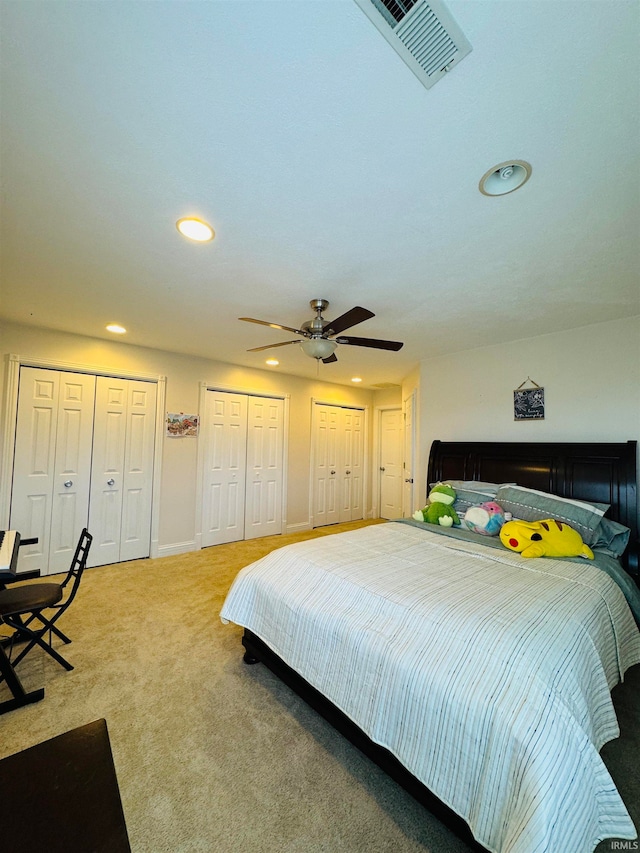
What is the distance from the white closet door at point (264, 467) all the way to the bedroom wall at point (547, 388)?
219 centimetres

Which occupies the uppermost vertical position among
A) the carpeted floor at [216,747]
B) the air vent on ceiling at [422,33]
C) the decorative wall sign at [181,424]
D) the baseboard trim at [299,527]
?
the air vent on ceiling at [422,33]

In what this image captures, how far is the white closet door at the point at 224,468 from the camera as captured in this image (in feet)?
14.8

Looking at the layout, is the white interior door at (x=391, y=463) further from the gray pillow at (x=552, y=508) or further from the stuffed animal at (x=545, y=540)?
the stuffed animal at (x=545, y=540)

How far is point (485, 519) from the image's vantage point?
8.93 ft

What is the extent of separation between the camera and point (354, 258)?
1.99 m

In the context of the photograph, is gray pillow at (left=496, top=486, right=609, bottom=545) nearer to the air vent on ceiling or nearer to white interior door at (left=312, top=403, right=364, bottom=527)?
the air vent on ceiling

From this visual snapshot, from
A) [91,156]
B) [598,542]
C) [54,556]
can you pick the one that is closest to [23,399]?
[54,556]

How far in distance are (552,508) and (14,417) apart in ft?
16.1

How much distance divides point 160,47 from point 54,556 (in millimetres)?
4193

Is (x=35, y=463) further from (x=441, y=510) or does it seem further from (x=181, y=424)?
(x=441, y=510)

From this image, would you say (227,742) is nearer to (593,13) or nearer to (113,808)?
(113,808)

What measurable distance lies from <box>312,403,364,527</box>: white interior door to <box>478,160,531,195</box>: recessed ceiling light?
4319mm

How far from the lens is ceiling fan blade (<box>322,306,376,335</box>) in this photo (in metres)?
2.03

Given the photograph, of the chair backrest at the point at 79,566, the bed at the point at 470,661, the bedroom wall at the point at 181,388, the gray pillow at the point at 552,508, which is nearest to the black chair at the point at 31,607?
the chair backrest at the point at 79,566
